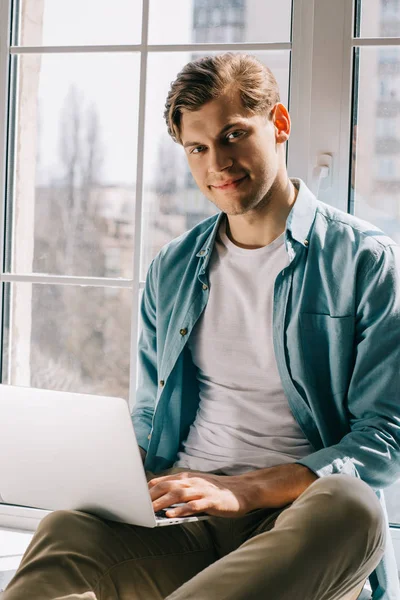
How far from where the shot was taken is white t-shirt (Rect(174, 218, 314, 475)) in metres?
1.68

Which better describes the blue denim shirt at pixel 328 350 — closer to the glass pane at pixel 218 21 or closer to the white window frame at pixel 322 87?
the white window frame at pixel 322 87

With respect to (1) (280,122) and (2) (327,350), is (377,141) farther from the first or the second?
(2) (327,350)

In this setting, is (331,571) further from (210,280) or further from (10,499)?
(210,280)

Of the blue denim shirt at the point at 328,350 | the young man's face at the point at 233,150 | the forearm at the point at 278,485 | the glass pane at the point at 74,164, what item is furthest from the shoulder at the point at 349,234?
the glass pane at the point at 74,164

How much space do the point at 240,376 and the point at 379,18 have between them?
100cm

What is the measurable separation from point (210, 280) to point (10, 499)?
66 centimetres

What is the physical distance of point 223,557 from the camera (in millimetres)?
1231

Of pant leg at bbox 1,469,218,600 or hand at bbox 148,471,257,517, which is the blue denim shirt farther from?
pant leg at bbox 1,469,218,600

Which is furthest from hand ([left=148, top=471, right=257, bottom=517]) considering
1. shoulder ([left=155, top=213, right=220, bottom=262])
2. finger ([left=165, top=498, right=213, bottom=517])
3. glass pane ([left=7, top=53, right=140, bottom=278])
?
glass pane ([left=7, top=53, right=140, bottom=278])

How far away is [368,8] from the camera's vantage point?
2.03 metres

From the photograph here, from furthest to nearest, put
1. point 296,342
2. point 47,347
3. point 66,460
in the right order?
point 47,347, point 296,342, point 66,460

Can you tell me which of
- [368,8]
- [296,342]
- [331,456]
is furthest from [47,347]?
[368,8]

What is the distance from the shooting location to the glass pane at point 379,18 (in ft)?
6.61

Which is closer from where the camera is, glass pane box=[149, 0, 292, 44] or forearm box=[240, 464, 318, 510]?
forearm box=[240, 464, 318, 510]
